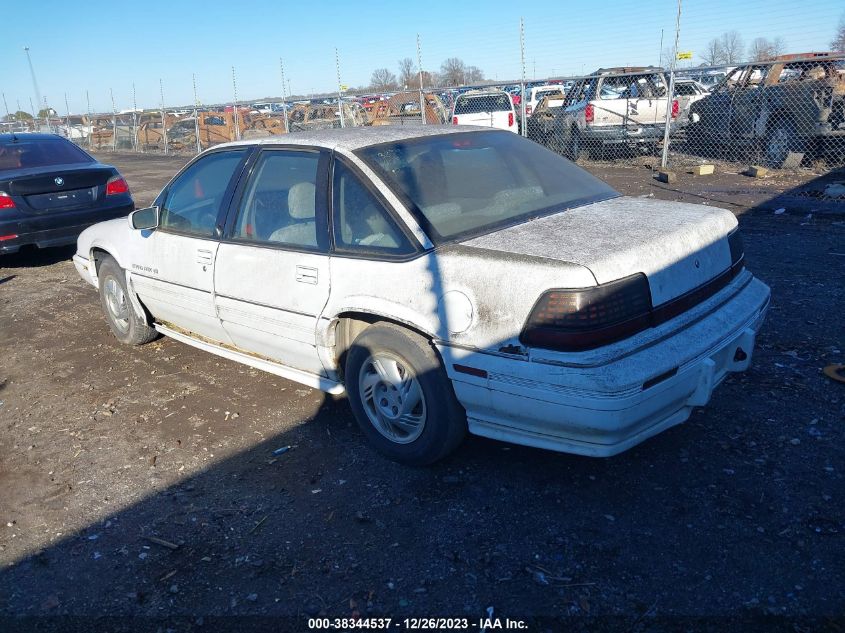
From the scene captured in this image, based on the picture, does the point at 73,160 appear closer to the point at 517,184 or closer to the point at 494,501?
the point at 517,184

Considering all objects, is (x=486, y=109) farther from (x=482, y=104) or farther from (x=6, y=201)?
(x=6, y=201)

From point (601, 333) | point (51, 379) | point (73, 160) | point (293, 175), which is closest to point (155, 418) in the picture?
point (51, 379)

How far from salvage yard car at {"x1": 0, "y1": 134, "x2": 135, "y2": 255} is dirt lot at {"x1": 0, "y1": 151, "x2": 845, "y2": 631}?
399 cm

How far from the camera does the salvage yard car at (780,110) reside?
39.2ft

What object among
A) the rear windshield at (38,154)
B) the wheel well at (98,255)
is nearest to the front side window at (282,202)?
the wheel well at (98,255)

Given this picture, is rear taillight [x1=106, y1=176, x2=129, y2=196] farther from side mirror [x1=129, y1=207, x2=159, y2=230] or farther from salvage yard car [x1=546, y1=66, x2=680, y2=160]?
salvage yard car [x1=546, y1=66, x2=680, y2=160]

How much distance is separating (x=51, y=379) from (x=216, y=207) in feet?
6.47

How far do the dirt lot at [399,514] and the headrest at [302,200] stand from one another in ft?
3.92

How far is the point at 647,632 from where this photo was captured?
2.35m

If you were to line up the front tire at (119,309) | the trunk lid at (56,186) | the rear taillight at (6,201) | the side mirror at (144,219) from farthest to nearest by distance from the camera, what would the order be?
the trunk lid at (56,186) < the rear taillight at (6,201) < the front tire at (119,309) < the side mirror at (144,219)

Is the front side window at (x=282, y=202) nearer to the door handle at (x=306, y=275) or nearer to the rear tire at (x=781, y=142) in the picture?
the door handle at (x=306, y=275)

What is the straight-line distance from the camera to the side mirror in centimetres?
470

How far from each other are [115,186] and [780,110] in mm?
11473

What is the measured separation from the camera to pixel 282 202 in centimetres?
395
